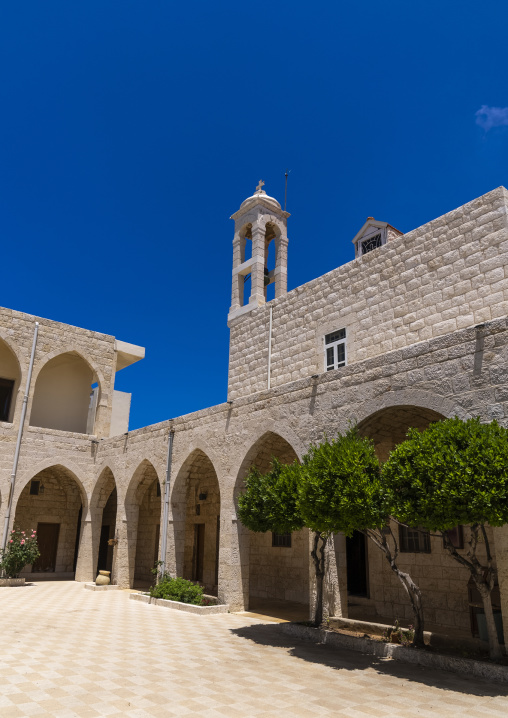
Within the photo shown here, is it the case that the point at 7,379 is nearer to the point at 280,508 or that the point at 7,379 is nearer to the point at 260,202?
the point at 260,202

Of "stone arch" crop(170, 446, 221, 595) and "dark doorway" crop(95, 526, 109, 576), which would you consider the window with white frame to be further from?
"dark doorway" crop(95, 526, 109, 576)

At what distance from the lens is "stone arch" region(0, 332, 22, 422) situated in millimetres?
16984

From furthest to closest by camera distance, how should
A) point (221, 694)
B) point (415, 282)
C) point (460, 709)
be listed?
point (415, 282)
point (221, 694)
point (460, 709)

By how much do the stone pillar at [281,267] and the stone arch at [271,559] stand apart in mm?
4580

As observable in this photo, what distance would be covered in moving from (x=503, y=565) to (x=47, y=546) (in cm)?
1513

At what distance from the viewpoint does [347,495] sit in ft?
21.7

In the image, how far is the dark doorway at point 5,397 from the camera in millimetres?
17078

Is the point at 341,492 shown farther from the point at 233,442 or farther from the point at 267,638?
the point at 233,442

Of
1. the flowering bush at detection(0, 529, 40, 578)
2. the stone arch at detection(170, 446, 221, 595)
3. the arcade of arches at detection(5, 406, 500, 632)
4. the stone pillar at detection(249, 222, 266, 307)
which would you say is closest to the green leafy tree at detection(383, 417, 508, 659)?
the arcade of arches at detection(5, 406, 500, 632)

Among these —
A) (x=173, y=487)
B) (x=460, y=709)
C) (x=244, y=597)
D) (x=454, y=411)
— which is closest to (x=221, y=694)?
(x=460, y=709)

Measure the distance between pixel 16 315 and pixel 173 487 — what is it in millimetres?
7620

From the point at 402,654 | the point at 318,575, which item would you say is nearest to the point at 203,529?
the point at 318,575

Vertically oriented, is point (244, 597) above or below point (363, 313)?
below

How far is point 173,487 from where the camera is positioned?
12617 mm
